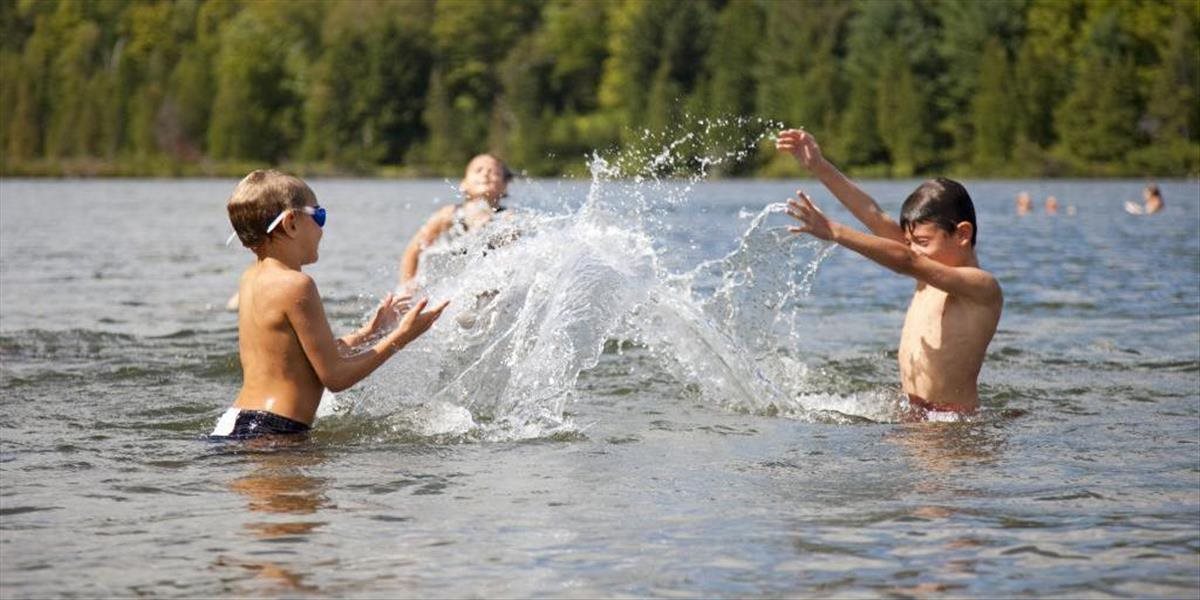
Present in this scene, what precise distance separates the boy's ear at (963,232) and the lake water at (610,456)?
96cm

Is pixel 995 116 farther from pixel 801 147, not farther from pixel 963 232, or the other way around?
pixel 801 147

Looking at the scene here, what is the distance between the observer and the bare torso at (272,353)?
743 cm

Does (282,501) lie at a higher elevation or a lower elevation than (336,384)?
lower

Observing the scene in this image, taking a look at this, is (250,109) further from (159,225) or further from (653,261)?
(653,261)

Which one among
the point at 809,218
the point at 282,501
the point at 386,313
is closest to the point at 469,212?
the point at 386,313

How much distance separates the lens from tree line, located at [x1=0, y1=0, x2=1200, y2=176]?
273ft

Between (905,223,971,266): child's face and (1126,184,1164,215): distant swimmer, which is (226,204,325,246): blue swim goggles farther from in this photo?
(1126,184,1164,215): distant swimmer

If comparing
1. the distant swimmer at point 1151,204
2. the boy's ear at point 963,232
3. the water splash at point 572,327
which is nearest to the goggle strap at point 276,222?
the water splash at point 572,327

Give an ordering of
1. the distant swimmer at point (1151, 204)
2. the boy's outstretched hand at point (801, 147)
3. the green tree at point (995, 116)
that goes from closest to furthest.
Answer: the boy's outstretched hand at point (801, 147) → the distant swimmer at point (1151, 204) → the green tree at point (995, 116)

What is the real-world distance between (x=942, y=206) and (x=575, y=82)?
113681 mm

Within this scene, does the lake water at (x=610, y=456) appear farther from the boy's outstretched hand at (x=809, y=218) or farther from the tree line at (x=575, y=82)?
the tree line at (x=575, y=82)

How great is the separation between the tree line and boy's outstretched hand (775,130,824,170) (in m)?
63.4

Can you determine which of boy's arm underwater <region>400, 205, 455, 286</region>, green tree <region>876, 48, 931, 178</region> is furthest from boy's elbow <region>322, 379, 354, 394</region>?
green tree <region>876, 48, 931, 178</region>

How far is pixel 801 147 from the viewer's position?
8.39 meters
